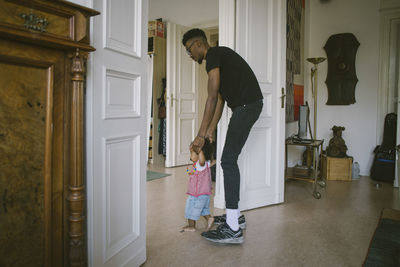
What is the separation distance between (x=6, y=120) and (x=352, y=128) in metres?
4.64

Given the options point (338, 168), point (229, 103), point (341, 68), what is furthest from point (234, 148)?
point (341, 68)

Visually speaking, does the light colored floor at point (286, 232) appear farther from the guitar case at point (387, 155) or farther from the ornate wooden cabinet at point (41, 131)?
the ornate wooden cabinet at point (41, 131)

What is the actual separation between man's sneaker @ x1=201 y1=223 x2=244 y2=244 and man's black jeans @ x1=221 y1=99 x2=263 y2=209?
0.16 m

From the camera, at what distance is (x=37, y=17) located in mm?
922

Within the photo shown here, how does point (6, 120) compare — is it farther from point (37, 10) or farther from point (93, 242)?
point (93, 242)

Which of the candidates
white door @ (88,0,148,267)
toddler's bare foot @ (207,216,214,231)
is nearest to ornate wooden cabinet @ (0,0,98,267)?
white door @ (88,0,148,267)

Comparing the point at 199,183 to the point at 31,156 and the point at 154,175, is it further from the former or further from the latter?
the point at 154,175

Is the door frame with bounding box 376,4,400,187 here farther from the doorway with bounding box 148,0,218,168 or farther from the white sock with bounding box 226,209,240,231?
the white sock with bounding box 226,209,240,231

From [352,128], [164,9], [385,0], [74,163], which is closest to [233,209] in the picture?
[74,163]

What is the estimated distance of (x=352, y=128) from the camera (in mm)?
4633

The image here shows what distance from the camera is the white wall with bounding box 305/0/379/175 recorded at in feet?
14.6

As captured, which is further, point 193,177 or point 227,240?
point 193,177

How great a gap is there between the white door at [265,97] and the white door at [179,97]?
210 cm

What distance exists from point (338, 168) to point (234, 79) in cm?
A: 271
